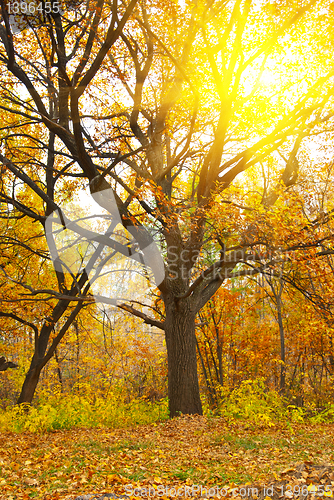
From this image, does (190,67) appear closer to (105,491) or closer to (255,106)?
(255,106)

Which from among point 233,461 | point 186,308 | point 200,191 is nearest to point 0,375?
point 186,308

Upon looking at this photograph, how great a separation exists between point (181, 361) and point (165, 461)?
310 cm

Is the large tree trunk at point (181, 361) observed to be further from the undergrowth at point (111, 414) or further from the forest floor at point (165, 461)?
the undergrowth at point (111, 414)

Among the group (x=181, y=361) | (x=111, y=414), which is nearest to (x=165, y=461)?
(x=181, y=361)

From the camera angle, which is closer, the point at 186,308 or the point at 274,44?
the point at 274,44

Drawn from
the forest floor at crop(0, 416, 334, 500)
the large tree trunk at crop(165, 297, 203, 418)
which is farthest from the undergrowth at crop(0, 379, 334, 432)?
the large tree trunk at crop(165, 297, 203, 418)

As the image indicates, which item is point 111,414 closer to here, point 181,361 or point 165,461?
point 181,361

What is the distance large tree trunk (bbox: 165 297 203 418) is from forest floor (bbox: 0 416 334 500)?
23.0 inches

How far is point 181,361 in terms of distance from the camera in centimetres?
766

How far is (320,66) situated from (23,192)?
33.6 feet

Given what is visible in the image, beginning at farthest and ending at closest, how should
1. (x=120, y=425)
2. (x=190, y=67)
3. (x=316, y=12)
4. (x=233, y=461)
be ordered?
(x=120, y=425) → (x=190, y=67) → (x=316, y=12) → (x=233, y=461)

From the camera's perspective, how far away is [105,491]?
11.2 ft

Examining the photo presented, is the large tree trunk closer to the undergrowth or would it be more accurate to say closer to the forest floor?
the forest floor

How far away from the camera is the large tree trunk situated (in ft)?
24.7
